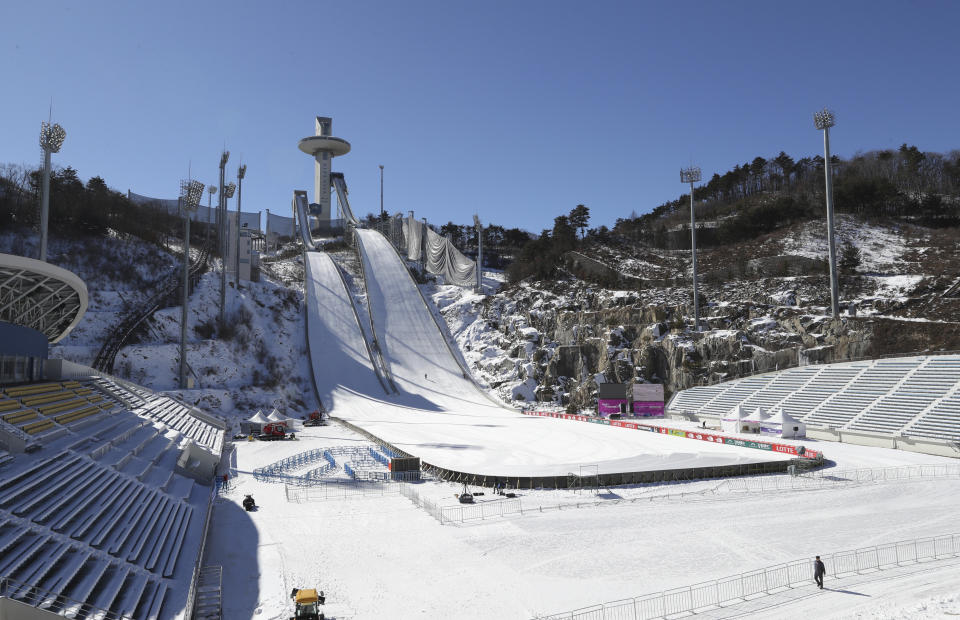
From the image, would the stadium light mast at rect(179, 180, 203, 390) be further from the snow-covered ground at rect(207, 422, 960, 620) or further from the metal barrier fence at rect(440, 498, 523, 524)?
the metal barrier fence at rect(440, 498, 523, 524)

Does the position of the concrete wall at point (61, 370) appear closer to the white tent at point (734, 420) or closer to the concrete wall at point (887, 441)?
the white tent at point (734, 420)

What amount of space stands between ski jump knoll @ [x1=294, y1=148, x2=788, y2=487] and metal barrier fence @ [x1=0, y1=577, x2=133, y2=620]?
505 inches

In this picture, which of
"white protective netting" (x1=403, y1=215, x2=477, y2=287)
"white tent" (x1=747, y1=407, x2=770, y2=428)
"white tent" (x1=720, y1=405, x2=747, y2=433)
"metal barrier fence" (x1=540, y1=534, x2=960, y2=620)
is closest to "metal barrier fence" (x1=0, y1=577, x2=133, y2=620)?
"metal barrier fence" (x1=540, y1=534, x2=960, y2=620)

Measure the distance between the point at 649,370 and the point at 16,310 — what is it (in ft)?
109

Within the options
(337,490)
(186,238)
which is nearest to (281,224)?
(186,238)

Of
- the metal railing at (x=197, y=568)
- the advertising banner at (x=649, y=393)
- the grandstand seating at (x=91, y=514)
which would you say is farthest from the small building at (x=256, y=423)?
the advertising banner at (x=649, y=393)

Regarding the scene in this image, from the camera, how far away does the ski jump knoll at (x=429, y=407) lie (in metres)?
21.0

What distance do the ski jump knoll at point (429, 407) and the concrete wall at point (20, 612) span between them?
1354cm

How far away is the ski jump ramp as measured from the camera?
21.2 meters

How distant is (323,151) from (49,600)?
279 ft

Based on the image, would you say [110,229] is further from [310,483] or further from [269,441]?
[310,483]

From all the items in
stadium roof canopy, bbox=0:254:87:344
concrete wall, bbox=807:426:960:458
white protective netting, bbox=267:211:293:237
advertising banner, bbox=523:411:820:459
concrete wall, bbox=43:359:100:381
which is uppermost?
white protective netting, bbox=267:211:293:237

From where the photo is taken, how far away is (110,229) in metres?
45.8

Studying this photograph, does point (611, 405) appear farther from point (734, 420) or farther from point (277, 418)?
point (277, 418)
